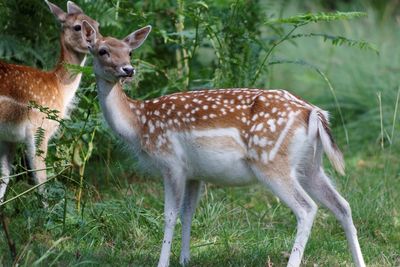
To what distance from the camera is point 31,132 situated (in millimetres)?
7691

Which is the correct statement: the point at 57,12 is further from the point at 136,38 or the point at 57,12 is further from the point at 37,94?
the point at 136,38

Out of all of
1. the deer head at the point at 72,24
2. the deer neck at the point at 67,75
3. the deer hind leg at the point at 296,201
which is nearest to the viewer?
the deer hind leg at the point at 296,201

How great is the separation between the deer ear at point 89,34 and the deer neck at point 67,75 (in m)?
1.07

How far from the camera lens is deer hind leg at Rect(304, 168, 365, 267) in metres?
6.17

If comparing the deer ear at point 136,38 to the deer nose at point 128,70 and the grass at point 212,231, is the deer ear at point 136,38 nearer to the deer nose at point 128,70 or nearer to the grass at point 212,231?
the deer nose at point 128,70

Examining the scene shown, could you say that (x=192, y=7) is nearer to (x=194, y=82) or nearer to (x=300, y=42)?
(x=194, y=82)

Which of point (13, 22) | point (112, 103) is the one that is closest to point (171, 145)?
point (112, 103)

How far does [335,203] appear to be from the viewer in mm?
6219

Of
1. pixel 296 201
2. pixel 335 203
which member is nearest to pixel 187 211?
pixel 296 201

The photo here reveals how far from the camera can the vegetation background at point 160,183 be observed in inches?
263

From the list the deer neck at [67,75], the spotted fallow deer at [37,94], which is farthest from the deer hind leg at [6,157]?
the deer neck at [67,75]

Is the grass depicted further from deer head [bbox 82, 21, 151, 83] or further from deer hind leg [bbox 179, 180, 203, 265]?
deer head [bbox 82, 21, 151, 83]

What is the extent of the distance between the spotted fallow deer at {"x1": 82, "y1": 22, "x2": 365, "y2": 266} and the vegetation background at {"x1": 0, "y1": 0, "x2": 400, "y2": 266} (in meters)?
0.30

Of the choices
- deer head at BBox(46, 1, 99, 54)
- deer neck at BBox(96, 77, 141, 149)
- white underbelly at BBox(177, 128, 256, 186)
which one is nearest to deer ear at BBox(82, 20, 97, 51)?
deer neck at BBox(96, 77, 141, 149)
